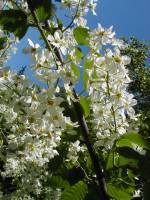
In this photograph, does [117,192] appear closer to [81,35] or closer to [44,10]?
[81,35]

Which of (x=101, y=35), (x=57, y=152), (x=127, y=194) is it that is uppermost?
(x=101, y=35)

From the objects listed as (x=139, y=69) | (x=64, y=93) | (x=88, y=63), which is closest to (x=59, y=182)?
(x=64, y=93)

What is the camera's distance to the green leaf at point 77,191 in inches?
71.1

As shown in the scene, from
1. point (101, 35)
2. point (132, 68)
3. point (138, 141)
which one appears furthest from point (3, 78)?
point (132, 68)

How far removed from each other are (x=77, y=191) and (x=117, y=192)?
156 mm

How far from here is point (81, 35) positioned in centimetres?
189

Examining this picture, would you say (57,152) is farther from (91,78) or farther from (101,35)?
(101,35)

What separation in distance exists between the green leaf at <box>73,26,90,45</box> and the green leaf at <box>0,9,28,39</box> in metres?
0.22

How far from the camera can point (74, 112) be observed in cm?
190

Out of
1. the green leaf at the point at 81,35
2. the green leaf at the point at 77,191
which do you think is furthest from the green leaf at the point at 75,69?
the green leaf at the point at 77,191

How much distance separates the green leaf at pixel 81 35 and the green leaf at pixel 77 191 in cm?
53

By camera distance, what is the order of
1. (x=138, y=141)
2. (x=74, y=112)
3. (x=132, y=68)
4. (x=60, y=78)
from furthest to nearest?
(x=132, y=68) < (x=74, y=112) < (x=60, y=78) < (x=138, y=141)

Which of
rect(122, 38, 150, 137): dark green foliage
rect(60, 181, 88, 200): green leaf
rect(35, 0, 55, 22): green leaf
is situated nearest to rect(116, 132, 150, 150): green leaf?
rect(60, 181, 88, 200): green leaf

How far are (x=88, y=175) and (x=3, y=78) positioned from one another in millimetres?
518
